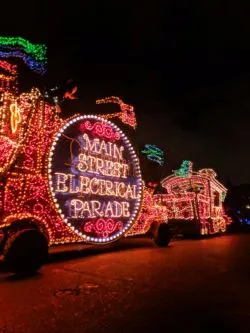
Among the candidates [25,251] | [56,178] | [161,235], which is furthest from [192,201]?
[25,251]

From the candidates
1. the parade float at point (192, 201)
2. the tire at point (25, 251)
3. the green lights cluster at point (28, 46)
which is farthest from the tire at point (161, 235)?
the green lights cluster at point (28, 46)

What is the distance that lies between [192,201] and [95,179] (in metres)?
10.8

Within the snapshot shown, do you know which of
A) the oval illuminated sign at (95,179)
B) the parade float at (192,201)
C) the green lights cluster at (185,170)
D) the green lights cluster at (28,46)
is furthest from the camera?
the green lights cluster at (185,170)

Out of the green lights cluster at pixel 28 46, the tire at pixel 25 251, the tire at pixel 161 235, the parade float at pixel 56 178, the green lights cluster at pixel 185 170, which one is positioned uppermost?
the green lights cluster at pixel 28 46

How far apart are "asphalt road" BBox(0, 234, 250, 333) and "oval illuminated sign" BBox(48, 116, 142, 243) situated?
1.66 meters

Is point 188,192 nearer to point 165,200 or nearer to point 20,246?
point 165,200

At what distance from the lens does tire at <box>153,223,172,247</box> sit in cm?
1491

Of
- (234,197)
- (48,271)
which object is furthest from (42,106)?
(234,197)

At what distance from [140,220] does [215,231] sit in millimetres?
11890

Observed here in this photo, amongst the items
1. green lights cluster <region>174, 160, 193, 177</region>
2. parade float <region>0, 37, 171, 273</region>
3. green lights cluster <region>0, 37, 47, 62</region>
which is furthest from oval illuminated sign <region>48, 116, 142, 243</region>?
green lights cluster <region>174, 160, 193, 177</region>

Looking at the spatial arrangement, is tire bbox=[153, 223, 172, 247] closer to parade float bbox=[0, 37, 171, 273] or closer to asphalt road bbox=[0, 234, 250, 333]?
parade float bbox=[0, 37, 171, 273]

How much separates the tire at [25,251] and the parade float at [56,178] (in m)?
0.02

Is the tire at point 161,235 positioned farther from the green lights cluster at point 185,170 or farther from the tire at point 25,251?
the green lights cluster at point 185,170

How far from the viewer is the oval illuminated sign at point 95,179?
437 inches
